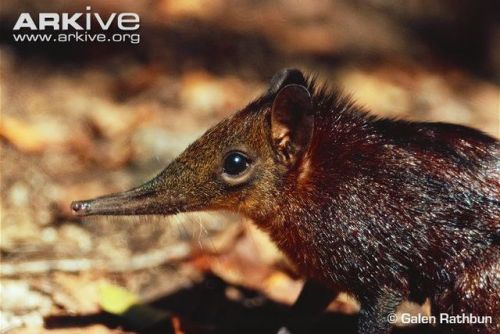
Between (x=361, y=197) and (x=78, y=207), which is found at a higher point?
(x=361, y=197)

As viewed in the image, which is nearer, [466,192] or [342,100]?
[466,192]

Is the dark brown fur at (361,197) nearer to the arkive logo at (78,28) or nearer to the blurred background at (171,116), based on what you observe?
the blurred background at (171,116)

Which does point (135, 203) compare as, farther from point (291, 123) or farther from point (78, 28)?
point (78, 28)

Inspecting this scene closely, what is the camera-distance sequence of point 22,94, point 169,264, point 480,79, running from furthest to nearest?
point 480,79 → point 22,94 → point 169,264

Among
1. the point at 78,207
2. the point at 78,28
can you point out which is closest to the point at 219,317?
the point at 78,207

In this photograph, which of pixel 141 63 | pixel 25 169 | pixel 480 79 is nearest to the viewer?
pixel 25 169

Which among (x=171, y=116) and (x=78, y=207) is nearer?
(x=78, y=207)

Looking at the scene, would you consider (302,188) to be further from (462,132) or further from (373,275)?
(462,132)

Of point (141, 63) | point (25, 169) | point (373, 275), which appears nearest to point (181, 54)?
point (141, 63)
